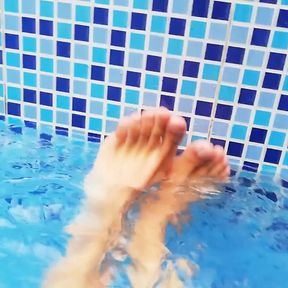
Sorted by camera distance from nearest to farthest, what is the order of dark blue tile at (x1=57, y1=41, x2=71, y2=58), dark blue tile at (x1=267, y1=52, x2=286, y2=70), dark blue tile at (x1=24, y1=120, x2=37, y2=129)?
dark blue tile at (x1=267, y1=52, x2=286, y2=70), dark blue tile at (x1=57, y1=41, x2=71, y2=58), dark blue tile at (x1=24, y1=120, x2=37, y2=129)

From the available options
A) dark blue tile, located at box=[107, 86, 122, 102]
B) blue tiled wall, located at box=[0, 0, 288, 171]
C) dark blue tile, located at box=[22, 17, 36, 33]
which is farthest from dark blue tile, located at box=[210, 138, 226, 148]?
dark blue tile, located at box=[22, 17, 36, 33]

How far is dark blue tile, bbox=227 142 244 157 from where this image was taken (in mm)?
1060

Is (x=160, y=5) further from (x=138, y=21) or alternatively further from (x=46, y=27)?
(x=46, y=27)

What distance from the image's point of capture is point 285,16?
3.02 ft

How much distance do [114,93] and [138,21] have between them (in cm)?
16

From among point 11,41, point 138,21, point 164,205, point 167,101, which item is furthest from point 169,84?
point 11,41

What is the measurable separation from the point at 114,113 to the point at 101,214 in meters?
0.25

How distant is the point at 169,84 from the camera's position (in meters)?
1.03

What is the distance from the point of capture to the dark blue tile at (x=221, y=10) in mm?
932

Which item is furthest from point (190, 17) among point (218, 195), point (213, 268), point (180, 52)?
point (213, 268)

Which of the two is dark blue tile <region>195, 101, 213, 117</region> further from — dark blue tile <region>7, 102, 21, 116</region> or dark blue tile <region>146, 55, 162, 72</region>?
dark blue tile <region>7, 102, 21, 116</region>

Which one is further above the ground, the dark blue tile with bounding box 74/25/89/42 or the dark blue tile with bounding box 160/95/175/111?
the dark blue tile with bounding box 74/25/89/42

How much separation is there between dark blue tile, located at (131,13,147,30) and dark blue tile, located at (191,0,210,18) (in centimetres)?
10

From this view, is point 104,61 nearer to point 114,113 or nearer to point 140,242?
point 114,113
